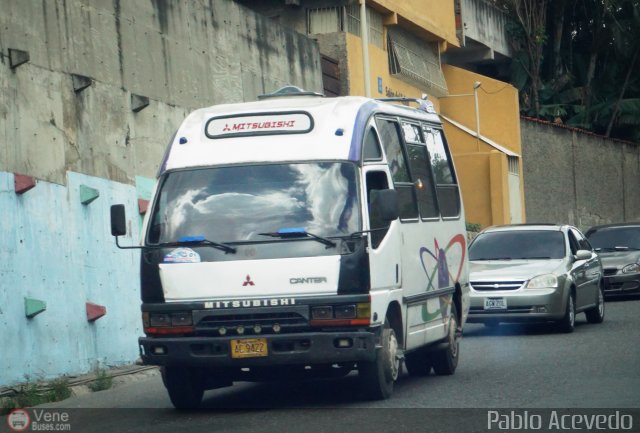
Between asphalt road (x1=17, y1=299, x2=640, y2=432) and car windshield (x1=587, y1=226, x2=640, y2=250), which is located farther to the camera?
car windshield (x1=587, y1=226, x2=640, y2=250)

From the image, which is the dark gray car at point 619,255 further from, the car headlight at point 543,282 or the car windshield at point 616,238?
the car headlight at point 543,282

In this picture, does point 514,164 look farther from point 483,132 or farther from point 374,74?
point 374,74

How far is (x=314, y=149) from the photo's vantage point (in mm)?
11695

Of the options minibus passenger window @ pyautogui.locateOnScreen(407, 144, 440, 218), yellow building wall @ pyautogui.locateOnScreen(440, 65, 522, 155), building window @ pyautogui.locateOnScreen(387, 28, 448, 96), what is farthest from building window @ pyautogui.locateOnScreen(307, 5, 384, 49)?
minibus passenger window @ pyautogui.locateOnScreen(407, 144, 440, 218)

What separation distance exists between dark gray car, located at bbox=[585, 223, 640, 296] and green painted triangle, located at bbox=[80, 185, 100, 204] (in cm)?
1253

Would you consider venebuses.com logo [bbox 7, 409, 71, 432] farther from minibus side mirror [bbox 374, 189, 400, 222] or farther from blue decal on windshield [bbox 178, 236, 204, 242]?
minibus side mirror [bbox 374, 189, 400, 222]

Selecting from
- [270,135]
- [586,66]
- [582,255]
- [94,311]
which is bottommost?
[94,311]

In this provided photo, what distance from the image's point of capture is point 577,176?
147ft

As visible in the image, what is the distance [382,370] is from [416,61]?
2428cm

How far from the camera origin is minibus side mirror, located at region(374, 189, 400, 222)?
37.0 ft

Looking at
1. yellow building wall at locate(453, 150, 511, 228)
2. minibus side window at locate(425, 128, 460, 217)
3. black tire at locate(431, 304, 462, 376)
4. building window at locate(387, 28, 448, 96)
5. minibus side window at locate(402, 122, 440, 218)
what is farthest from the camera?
yellow building wall at locate(453, 150, 511, 228)

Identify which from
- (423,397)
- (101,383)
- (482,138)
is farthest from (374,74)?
(423,397)

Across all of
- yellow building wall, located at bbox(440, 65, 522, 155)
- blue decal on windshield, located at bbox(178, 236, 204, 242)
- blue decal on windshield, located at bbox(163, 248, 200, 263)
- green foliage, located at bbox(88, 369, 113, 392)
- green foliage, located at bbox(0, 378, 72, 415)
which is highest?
yellow building wall, located at bbox(440, 65, 522, 155)

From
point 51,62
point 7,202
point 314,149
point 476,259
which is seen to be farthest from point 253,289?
point 476,259
